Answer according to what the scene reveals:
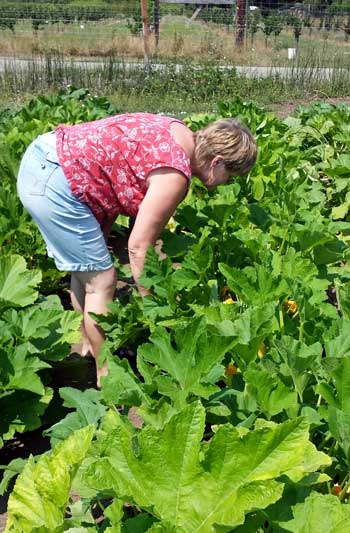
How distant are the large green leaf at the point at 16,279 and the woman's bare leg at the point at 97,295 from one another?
298mm

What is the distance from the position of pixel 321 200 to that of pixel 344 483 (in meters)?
2.81

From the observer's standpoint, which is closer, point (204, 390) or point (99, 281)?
point (204, 390)

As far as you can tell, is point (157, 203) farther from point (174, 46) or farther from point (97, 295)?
point (174, 46)

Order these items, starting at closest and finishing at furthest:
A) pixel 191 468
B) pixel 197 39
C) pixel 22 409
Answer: pixel 191 468 < pixel 22 409 < pixel 197 39

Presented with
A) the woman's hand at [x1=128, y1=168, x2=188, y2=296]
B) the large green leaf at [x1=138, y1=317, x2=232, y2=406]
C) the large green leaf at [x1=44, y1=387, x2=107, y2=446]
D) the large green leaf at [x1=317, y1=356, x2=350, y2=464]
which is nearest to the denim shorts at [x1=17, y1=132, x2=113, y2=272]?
the woman's hand at [x1=128, y1=168, x2=188, y2=296]

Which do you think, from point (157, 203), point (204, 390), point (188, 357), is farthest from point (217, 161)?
point (204, 390)

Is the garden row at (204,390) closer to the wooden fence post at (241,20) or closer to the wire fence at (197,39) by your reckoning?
the wire fence at (197,39)

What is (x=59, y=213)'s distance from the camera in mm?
3557

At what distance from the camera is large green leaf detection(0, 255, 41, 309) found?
356 cm

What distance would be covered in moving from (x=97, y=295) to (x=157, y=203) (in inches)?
28.9

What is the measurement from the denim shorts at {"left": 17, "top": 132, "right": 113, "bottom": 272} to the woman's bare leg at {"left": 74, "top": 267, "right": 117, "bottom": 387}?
70 mm

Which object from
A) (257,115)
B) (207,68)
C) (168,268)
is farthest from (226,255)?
(207,68)

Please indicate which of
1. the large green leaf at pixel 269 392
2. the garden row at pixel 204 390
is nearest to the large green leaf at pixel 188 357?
the garden row at pixel 204 390

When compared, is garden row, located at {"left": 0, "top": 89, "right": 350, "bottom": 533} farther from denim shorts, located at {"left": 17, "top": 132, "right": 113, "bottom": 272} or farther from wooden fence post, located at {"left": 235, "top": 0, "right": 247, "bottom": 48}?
wooden fence post, located at {"left": 235, "top": 0, "right": 247, "bottom": 48}
